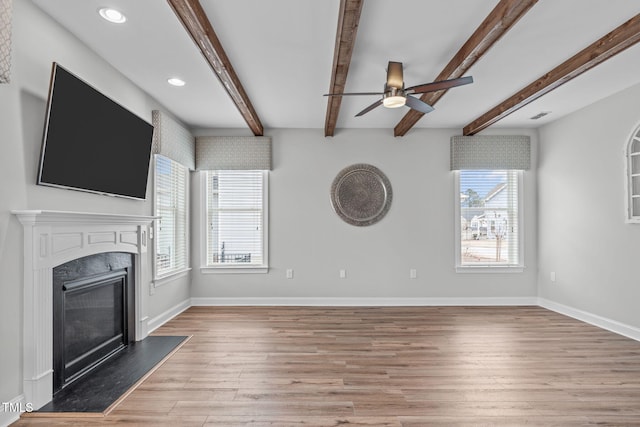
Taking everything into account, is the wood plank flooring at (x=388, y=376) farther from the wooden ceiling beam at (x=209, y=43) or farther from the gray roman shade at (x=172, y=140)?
the wooden ceiling beam at (x=209, y=43)

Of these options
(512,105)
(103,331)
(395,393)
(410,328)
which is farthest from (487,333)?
(103,331)

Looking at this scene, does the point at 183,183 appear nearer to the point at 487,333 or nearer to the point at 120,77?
the point at 120,77

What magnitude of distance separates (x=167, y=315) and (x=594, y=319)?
5.17 meters

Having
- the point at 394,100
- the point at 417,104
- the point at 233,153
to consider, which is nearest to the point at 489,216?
the point at 417,104

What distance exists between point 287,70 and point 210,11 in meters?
1.04

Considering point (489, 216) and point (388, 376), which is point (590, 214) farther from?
point (388, 376)

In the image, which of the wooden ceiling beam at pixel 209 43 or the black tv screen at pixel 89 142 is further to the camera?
the black tv screen at pixel 89 142

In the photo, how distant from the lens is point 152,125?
12.9 ft

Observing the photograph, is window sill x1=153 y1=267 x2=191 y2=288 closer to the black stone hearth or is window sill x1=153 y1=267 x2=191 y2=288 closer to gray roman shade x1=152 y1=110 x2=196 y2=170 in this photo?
the black stone hearth

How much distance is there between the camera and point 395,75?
3.14m

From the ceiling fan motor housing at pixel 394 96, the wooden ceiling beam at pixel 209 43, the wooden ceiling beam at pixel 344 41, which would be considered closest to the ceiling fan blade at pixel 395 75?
the ceiling fan motor housing at pixel 394 96

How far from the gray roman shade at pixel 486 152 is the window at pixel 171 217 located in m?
3.93

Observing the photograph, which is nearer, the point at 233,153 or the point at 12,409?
the point at 12,409

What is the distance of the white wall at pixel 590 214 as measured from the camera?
3.99 meters
